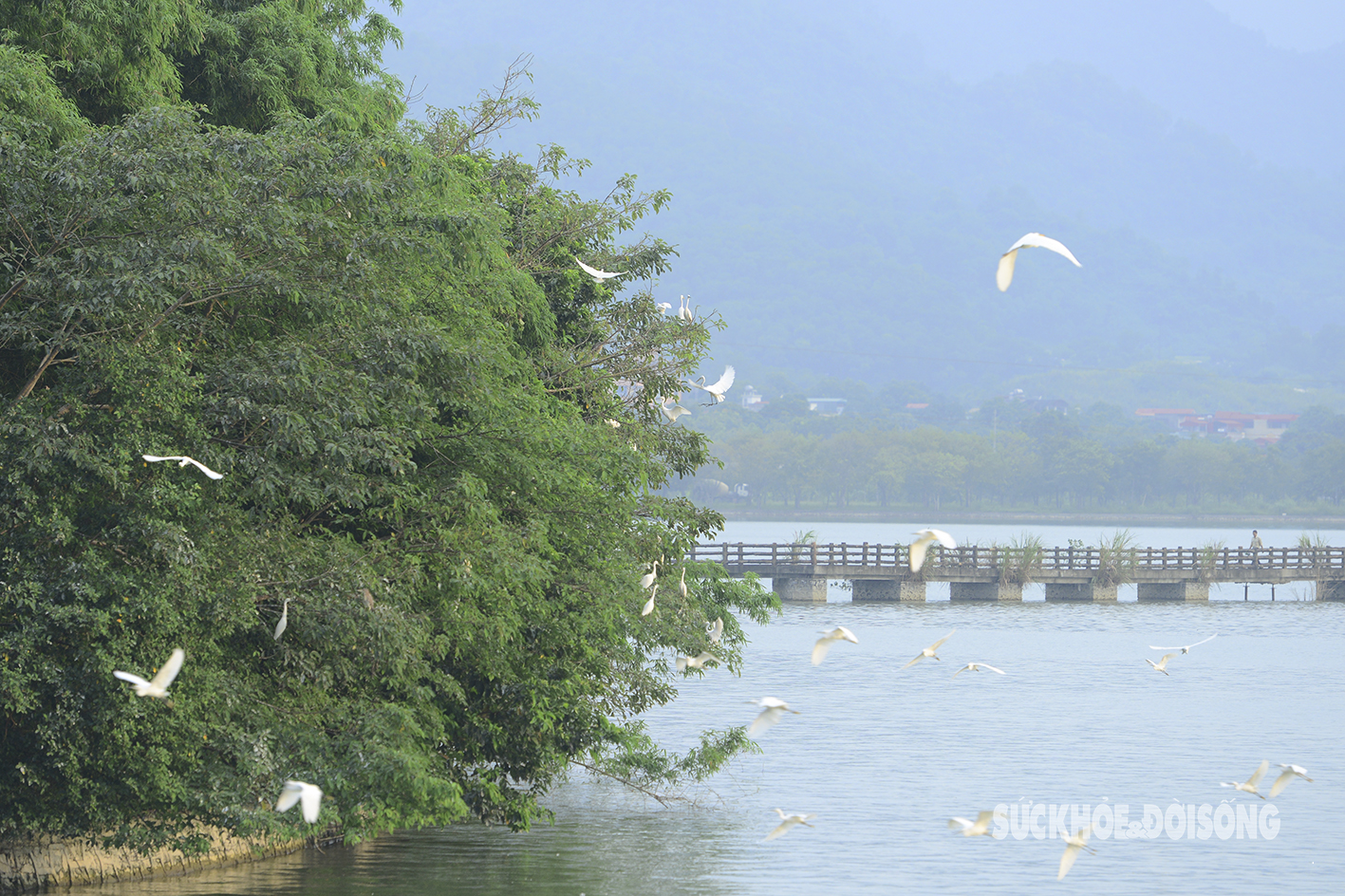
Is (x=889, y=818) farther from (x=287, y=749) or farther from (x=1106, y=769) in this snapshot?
(x=287, y=749)

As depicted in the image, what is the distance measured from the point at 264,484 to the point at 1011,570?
155 ft

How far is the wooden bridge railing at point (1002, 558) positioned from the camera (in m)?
55.1

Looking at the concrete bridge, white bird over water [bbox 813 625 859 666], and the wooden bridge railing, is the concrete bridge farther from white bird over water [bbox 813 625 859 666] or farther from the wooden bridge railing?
white bird over water [bbox 813 625 859 666]

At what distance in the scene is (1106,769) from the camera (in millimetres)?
25984

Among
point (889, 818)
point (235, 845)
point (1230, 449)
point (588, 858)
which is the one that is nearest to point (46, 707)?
point (235, 845)

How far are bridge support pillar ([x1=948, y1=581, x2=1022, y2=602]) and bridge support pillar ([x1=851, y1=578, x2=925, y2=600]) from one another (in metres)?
2.44

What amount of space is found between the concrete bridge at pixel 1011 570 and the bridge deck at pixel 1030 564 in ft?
0.12

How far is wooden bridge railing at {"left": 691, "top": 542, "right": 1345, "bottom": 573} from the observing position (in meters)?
55.1

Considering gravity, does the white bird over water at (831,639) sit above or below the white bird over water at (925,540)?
below

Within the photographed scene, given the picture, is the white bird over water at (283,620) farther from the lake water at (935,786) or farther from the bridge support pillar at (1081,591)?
the bridge support pillar at (1081,591)

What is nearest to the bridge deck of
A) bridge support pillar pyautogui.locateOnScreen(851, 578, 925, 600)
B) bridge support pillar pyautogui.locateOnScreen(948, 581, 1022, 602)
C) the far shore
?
bridge support pillar pyautogui.locateOnScreen(851, 578, 925, 600)

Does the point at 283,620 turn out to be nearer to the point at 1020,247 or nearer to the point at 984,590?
the point at 1020,247

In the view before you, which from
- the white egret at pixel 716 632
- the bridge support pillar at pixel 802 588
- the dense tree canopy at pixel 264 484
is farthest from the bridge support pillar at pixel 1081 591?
the dense tree canopy at pixel 264 484

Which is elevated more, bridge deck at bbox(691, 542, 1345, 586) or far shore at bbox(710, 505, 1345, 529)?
far shore at bbox(710, 505, 1345, 529)
